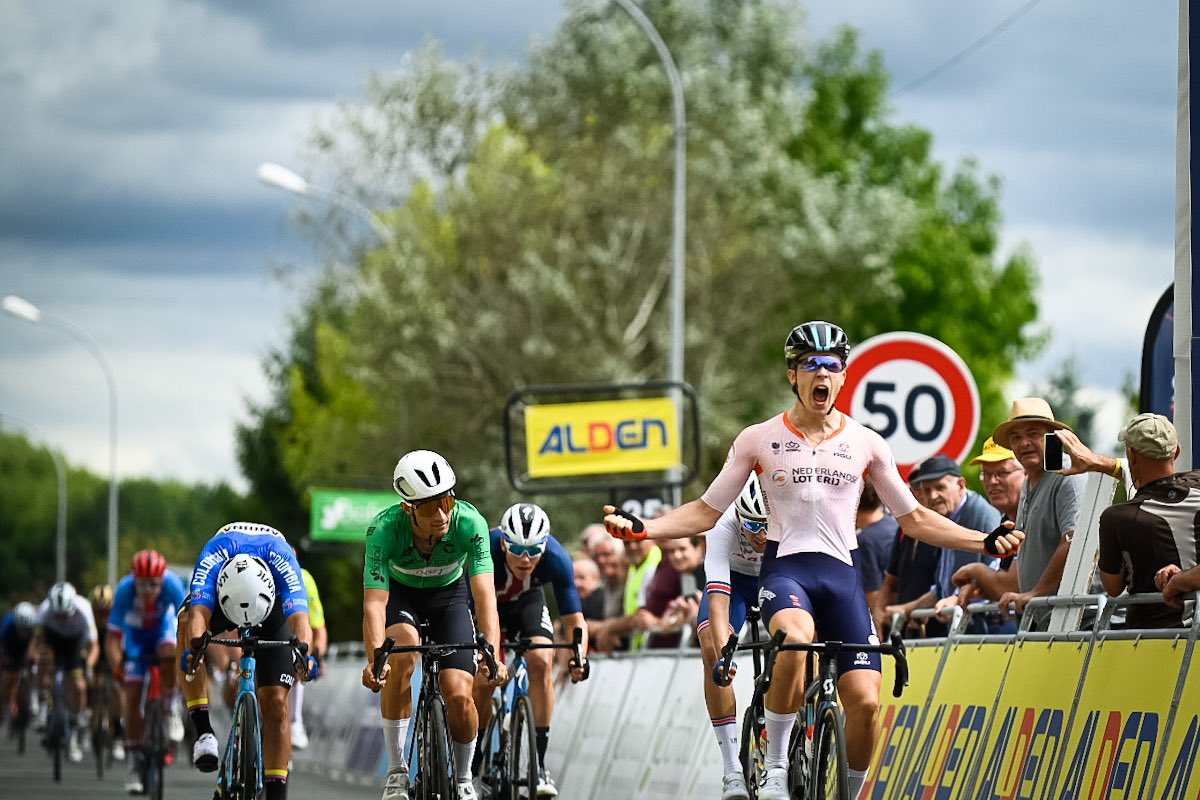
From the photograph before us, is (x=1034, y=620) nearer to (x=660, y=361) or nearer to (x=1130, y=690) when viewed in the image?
(x=1130, y=690)

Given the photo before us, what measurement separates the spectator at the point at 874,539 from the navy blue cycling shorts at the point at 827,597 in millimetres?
3758

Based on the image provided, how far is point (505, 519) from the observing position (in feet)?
42.5

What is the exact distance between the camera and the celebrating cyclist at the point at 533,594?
13.0 metres

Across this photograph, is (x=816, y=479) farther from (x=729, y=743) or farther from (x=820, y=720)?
(x=729, y=743)

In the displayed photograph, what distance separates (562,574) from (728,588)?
1868 millimetres

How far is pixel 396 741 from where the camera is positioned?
1139cm

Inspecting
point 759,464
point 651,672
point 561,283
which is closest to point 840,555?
point 759,464

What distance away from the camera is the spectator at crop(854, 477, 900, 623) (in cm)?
1309

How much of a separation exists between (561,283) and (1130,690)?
39.8 meters

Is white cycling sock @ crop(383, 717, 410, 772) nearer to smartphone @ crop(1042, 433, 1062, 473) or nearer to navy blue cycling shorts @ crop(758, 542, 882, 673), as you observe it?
navy blue cycling shorts @ crop(758, 542, 882, 673)

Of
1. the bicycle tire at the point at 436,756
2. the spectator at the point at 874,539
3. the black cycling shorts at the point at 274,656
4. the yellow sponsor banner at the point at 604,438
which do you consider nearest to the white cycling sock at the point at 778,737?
the bicycle tire at the point at 436,756

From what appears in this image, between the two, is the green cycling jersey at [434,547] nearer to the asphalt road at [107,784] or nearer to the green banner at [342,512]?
the asphalt road at [107,784]

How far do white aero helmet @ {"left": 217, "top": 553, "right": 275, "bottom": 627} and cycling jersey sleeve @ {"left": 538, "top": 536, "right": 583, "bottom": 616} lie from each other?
1794 millimetres

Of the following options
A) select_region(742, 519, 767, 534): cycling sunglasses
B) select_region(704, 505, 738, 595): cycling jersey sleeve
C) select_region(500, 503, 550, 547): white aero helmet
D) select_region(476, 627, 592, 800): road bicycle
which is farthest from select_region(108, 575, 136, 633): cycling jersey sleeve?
select_region(742, 519, 767, 534): cycling sunglasses
